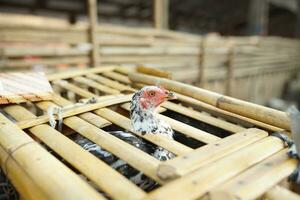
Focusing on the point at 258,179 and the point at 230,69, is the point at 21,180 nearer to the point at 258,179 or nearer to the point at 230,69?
the point at 258,179

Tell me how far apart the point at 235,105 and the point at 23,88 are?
4.92ft

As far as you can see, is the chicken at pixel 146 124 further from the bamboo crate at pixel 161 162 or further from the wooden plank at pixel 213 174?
the wooden plank at pixel 213 174

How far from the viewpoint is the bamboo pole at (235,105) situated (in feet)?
5.11

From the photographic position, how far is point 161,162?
1.17 meters

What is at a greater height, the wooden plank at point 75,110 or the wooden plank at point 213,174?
the wooden plank at point 75,110

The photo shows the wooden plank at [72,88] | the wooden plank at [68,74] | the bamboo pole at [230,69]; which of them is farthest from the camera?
the bamboo pole at [230,69]

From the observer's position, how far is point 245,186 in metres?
1.02

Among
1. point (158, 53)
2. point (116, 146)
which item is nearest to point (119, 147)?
point (116, 146)

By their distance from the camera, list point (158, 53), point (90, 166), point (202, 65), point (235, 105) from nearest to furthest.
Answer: point (90, 166)
point (235, 105)
point (158, 53)
point (202, 65)

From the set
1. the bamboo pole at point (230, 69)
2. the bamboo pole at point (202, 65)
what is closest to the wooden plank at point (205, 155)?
the bamboo pole at point (202, 65)

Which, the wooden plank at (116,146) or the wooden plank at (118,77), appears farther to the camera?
the wooden plank at (118,77)

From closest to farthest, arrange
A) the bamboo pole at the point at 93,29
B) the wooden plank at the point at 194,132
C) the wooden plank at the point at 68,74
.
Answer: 1. the wooden plank at the point at 194,132
2. the wooden plank at the point at 68,74
3. the bamboo pole at the point at 93,29

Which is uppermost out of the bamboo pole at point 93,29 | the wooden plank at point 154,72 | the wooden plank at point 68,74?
the bamboo pole at point 93,29

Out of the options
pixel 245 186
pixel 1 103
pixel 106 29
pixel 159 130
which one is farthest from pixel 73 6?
pixel 245 186
